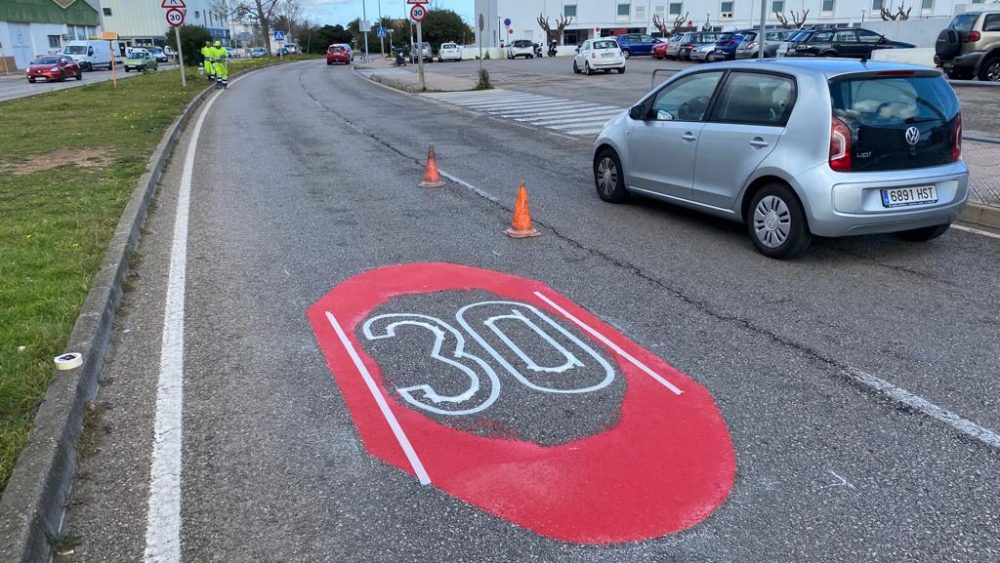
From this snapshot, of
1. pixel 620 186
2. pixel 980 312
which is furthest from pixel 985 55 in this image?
pixel 980 312

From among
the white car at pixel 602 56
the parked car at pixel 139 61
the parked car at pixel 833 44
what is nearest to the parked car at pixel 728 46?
the parked car at pixel 833 44

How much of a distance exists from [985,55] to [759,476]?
2181 centimetres

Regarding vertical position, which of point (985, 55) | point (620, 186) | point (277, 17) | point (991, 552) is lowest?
point (991, 552)

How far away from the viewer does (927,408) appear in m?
4.09

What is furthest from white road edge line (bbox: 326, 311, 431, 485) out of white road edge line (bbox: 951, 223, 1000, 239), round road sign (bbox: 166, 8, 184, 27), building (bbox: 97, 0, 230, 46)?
building (bbox: 97, 0, 230, 46)

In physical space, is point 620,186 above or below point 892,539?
above

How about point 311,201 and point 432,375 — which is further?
point 311,201

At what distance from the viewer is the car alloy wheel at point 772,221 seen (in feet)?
21.8

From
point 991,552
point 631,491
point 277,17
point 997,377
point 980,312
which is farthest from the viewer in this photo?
point 277,17

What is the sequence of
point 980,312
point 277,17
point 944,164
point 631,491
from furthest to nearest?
1. point 277,17
2. point 944,164
3. point 980,312
4. point 631,491

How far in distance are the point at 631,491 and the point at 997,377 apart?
250 cm

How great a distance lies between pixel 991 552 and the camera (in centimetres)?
299

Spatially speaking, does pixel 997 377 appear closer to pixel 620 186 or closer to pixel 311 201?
pixel 620 186

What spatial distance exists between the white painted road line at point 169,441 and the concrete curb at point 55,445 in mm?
363
